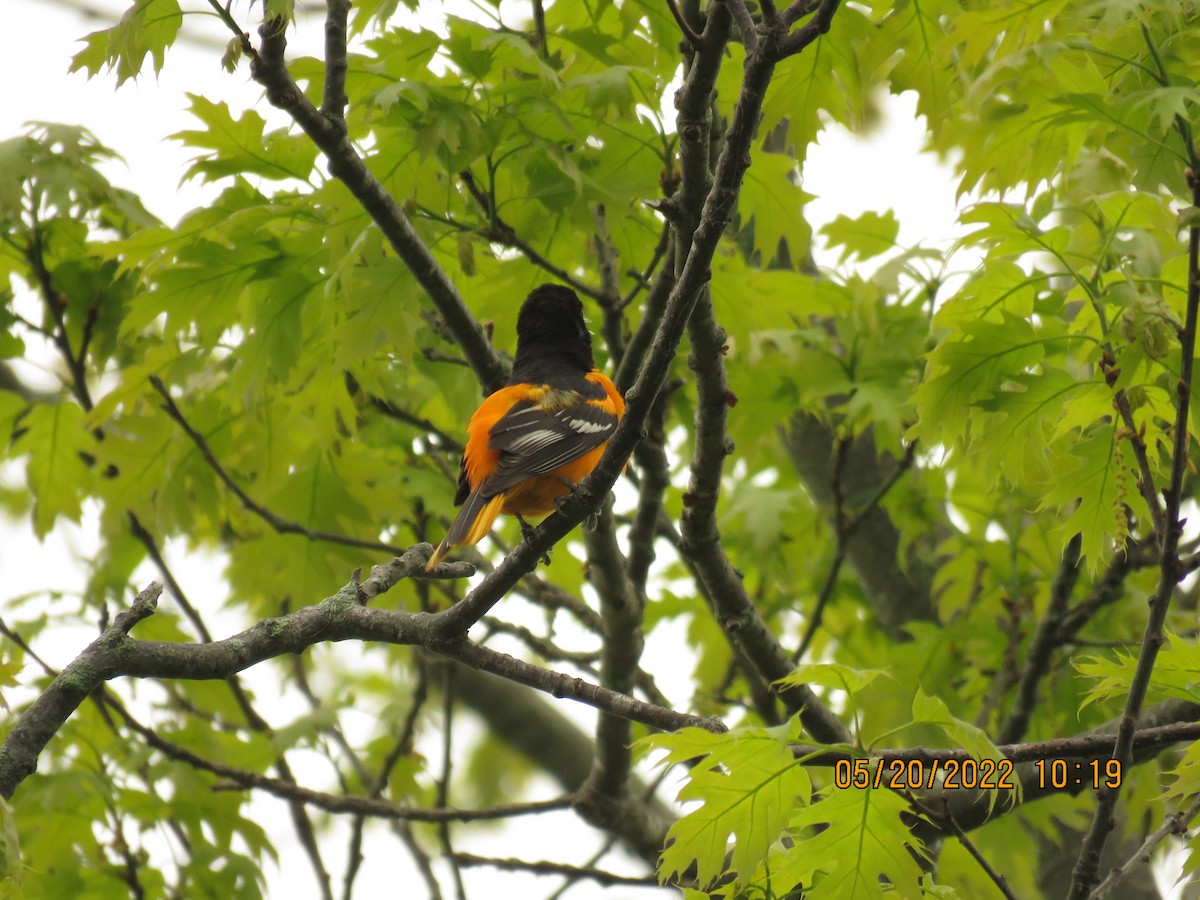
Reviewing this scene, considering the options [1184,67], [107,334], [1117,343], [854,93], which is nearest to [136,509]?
[107,334]

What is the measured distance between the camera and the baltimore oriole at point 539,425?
4.05m

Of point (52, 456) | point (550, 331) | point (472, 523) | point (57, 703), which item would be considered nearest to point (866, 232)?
point (550, 331)

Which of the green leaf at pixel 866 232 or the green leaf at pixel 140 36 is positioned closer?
the green leaf at pixel 140 36

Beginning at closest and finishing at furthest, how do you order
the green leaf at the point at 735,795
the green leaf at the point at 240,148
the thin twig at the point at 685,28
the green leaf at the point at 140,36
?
the thin twig at the point at 685,28
the green leaf at the point at 735,795
the green leaf at the point at 140,36
the green leaf at the point at 240,148

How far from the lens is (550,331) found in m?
4.88

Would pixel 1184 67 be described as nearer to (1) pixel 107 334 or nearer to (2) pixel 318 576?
(2) pixel 318 576

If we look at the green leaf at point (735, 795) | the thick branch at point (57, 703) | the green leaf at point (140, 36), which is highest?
the green leaf at point (140, 36)

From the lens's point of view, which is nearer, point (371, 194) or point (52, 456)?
point (371, 194)

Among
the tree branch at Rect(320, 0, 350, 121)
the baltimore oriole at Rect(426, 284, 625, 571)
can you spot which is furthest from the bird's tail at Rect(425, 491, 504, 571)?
the tree branch at Rect(320, 0, 350, 121)

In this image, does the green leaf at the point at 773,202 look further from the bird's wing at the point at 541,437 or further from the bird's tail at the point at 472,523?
the bird's tail at the point at 472,523
